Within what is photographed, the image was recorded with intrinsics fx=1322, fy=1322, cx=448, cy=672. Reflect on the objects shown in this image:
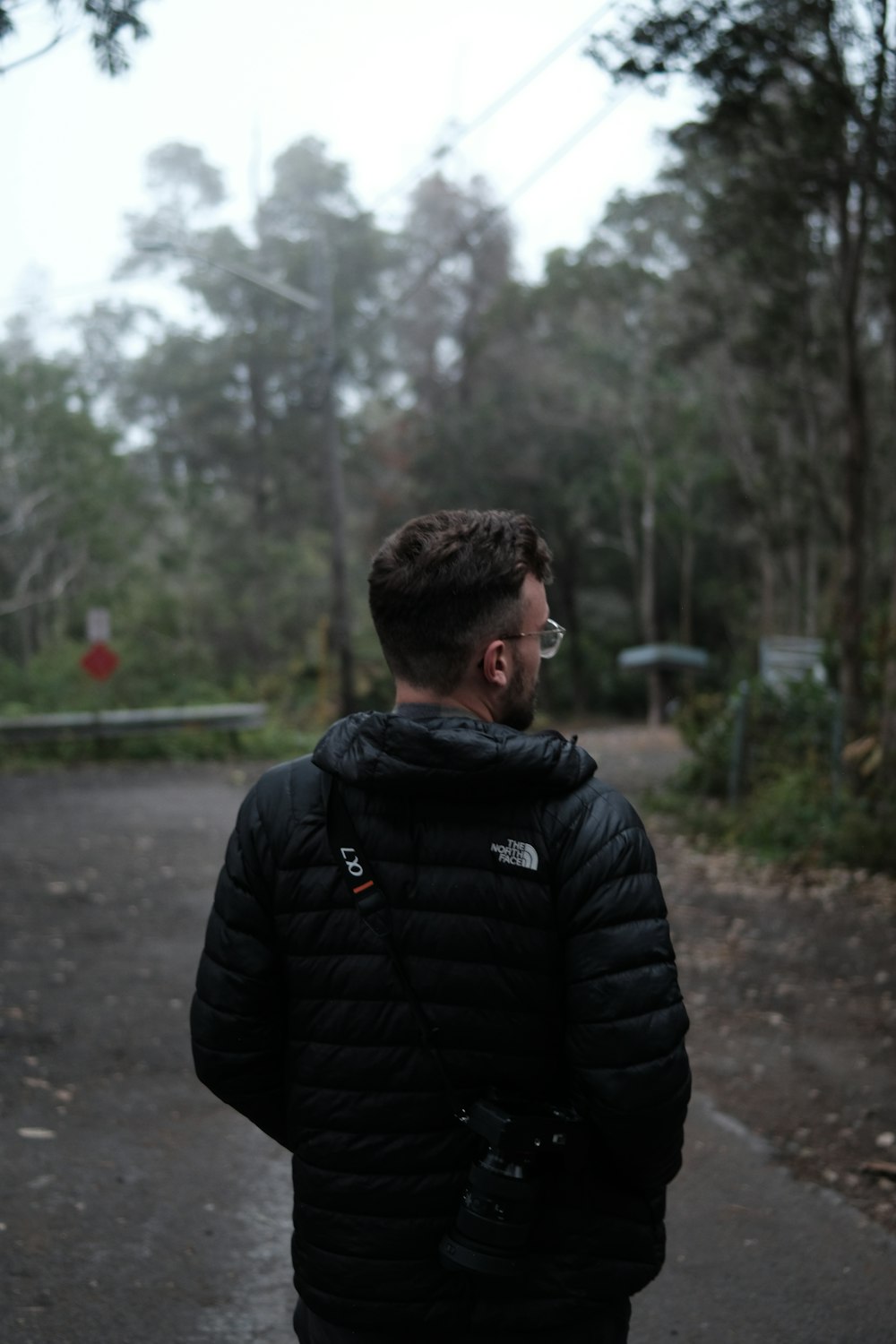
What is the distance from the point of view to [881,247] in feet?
60.5

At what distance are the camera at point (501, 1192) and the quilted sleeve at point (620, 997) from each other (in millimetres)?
104

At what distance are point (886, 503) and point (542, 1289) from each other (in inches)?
1209

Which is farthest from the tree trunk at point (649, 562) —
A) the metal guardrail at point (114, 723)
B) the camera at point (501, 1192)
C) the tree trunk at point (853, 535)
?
the camera at point (501, 1192)

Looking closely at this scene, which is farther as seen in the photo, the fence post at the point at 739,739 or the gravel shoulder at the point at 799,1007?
the fence post at the point at 739,739

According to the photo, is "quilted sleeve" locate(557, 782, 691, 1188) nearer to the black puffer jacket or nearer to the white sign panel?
the black puffer jacket

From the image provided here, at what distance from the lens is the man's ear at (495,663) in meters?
2.00

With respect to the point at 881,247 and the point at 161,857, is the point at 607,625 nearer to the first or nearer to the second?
the point at 881,247

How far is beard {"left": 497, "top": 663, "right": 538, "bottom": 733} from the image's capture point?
6.71ft

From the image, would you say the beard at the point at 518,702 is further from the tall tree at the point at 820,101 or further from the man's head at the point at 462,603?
the tall tree at the point at 820,101

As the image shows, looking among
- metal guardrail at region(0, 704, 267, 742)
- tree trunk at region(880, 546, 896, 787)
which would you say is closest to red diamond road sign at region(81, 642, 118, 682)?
metal guardrail at region(0, 704, 267, 742)

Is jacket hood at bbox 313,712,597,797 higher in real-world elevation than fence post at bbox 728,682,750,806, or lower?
higher

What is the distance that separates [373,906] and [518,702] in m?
0.39

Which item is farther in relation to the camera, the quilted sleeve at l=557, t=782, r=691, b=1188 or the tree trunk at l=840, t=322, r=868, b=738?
the tree trunk at l=840, t=322, r=868, b=738

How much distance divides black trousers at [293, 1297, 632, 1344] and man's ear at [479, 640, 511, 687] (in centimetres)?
96
